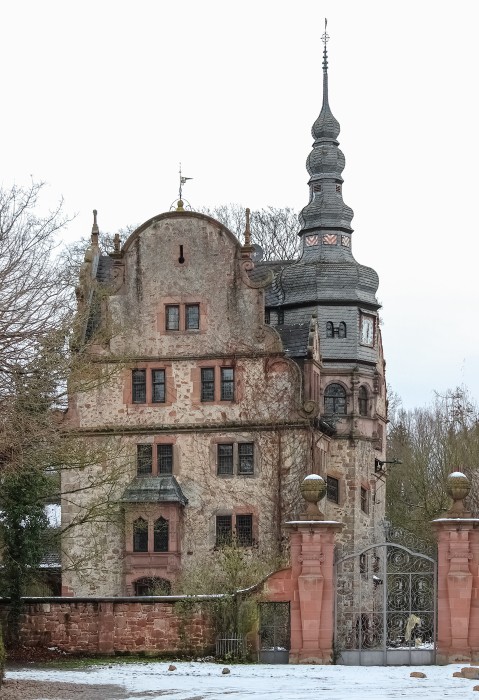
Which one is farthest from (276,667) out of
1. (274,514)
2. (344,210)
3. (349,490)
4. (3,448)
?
(344,210)

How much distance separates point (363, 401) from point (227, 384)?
18.0ft

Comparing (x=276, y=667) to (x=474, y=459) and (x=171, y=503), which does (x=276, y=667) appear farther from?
(x=474, y=459)

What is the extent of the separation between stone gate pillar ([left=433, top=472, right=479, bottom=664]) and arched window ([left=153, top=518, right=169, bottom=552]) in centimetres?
1601

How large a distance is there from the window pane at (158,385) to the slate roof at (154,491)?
7.74 ft

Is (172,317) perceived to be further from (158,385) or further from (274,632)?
(274,632)

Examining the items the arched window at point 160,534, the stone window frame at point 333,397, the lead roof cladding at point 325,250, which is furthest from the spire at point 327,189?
the arched window at point 160,534

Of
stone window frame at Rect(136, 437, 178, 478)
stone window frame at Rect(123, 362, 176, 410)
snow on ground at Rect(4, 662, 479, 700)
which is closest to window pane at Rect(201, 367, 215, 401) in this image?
stone window frame at Rect(123, 362, 176, 410)

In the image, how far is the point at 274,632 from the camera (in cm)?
3003

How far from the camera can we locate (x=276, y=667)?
28.5 meters

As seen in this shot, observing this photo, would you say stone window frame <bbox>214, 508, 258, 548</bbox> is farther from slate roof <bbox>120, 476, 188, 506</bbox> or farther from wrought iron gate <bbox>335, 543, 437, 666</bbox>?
wrought iron gate <bbox>335, 543, 437, 666</bbox>

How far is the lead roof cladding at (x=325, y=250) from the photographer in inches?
1929

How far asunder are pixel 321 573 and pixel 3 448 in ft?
23.4

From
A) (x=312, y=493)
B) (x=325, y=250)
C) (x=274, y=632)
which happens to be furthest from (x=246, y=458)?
(x=312, y=493)

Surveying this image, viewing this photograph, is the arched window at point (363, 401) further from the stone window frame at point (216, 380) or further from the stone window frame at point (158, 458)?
the stone window frame at point (158, 458)
